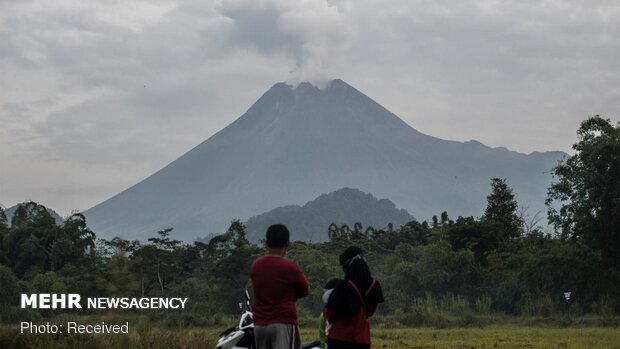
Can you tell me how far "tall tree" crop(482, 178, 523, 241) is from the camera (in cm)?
4575

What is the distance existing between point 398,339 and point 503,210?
26.2 metres

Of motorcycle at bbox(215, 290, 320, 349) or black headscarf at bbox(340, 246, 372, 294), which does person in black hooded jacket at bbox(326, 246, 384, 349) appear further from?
motorcycle at bbox(215, 290, 320, 349)

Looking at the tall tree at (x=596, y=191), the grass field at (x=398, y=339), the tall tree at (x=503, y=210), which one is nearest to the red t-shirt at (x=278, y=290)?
the grass field at (x=398, y=339)

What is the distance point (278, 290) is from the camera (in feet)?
25.7

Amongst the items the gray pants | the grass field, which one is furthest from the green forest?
the gray pants

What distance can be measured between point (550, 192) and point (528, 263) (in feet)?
12.3

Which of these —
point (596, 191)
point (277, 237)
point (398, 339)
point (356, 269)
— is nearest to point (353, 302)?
point (356, 269)

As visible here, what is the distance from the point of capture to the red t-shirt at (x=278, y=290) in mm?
7844

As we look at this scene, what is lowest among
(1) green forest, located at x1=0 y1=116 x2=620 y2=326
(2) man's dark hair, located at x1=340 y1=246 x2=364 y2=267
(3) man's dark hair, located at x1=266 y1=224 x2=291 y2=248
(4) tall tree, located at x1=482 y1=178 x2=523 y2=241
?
(2) man's dark hair, located at x1=340 y1=246 x2=364 y2=267

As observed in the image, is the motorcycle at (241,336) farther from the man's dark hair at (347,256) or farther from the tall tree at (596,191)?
the tall tree at (596,191)

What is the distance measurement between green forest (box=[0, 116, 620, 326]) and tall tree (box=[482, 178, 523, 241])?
8cm

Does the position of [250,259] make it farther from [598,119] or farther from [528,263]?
[598,119]

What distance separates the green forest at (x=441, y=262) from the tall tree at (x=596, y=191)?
4 centimetres

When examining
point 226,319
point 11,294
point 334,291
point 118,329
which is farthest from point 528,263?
point 334,291
